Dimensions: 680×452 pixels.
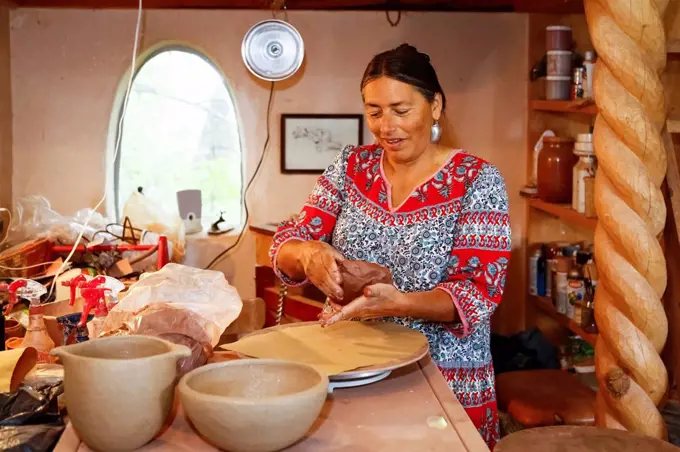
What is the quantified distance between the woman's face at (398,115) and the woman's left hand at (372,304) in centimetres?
45

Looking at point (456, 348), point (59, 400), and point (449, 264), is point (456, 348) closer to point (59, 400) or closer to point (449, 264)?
point (449, 264)

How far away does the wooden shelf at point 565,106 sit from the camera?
3.02 m

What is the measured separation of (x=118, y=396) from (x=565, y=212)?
2468mm

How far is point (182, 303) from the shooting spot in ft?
5.38

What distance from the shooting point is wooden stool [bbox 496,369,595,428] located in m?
2.81

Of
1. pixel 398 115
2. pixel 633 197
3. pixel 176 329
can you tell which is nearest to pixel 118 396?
pixel 176 329

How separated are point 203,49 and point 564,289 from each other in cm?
192

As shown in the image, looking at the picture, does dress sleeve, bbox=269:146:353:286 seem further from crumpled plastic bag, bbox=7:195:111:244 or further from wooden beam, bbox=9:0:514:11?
wooden beam, bbox=9:0:514:11

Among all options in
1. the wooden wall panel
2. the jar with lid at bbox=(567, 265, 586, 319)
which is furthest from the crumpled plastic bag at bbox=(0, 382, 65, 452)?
the wooden wall panel

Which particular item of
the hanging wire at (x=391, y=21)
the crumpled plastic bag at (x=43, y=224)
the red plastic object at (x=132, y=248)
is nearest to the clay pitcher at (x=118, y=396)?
the red plastic object at (x=132, y=248)

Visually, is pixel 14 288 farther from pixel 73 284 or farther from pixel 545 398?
pixel 545 398

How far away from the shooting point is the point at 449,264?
192 centimetres

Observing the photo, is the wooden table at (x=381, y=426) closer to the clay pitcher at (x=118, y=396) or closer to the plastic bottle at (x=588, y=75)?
the clay pitcher at (x=118, y=396)

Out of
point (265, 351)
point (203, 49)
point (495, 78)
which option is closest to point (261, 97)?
point (203, 49)
